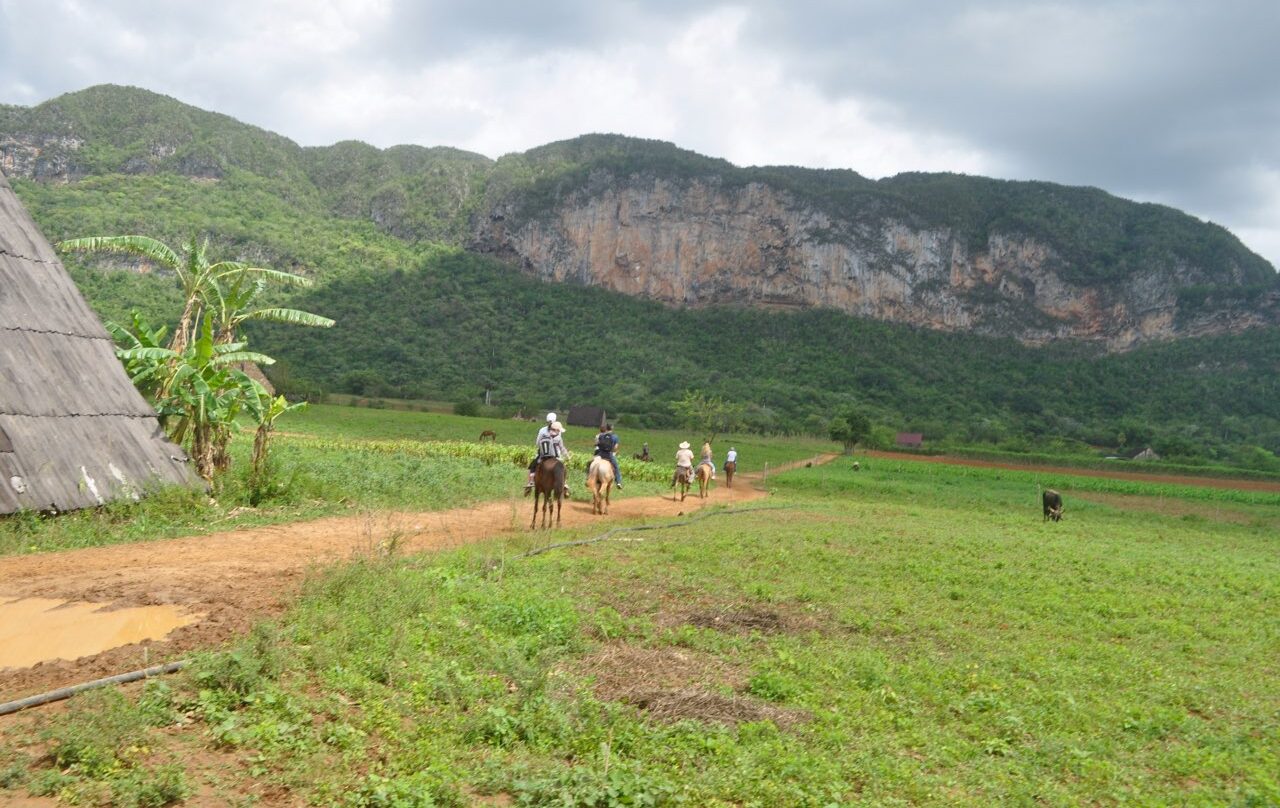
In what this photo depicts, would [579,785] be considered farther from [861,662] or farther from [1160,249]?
[1160,249]

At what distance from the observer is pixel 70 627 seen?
6.04m

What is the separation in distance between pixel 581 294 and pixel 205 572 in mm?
115762

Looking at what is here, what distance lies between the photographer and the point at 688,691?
231 inches

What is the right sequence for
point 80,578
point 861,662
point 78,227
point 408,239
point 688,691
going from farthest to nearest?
1. point 408,239
2. point 78,227
3. point 80,578
4. point 861,662
5. point 688,691

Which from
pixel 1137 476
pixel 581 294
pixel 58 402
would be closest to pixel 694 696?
pixel 58 402

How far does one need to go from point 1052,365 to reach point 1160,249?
1385 inches

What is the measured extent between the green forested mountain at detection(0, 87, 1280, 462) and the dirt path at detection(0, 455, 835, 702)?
47542mm

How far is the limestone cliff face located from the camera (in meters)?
128

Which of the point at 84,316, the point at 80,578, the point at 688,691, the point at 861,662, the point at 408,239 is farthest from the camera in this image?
the point at 408,239

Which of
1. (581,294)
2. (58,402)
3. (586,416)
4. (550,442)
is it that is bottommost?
(586,416)

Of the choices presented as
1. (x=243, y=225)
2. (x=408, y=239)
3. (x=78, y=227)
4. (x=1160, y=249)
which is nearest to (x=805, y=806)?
(x=78, y=227)

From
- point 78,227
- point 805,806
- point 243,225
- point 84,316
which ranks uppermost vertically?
point 243,225

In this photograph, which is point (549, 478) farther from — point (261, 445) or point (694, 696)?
point (694, 696)

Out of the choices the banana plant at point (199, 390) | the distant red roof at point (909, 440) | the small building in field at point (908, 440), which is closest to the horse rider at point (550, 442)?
the banana plant at point (199, 390)
